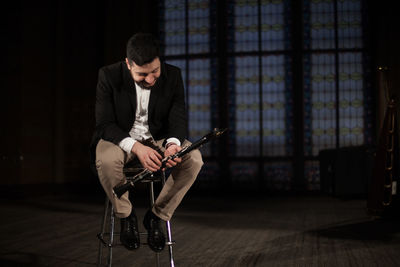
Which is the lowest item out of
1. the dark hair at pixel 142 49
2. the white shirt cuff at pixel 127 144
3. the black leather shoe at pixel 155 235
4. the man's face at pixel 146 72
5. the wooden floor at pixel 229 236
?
the wooden floor at pixel 229 236

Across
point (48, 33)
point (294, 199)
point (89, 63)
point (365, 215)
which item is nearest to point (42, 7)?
point (48, 33)

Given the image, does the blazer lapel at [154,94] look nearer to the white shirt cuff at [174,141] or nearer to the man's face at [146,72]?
the man's face at [146,72]

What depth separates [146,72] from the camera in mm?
2234

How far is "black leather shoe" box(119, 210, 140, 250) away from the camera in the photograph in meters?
2.27

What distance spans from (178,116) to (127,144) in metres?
0.36

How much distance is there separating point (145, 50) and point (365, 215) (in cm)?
412

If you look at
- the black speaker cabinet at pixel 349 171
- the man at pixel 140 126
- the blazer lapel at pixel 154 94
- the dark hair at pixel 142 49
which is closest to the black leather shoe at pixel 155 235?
the man at pixel 140 126

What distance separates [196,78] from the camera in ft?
28.8

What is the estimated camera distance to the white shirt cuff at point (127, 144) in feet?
7.17

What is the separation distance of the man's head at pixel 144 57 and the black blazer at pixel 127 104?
122 mm

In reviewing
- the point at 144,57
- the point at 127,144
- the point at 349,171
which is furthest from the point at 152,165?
the point at 349,171

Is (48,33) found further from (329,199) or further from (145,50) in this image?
(145,50)

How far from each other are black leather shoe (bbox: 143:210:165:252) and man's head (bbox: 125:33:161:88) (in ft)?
2.37

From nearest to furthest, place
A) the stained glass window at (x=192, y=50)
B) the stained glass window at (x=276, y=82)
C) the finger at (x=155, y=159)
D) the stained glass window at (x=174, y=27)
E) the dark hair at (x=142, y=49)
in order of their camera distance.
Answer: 1. the finger at (x=155, y=159)
2. the dark hair at (x=142, y=49)
3. the stained glass window at (x=276, y=82)
4. the stained glass window at (x=192, y=50)
5. the stained glass window at (x=174, y=27)
